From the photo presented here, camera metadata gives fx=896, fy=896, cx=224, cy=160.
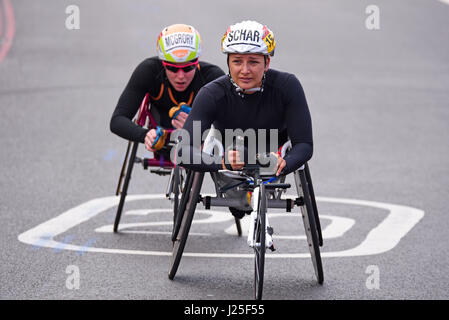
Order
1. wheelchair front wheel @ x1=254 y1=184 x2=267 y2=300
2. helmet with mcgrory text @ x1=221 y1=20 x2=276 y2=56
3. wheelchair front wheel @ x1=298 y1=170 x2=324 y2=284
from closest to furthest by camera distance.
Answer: wheelchair front wheel @ x1=254 y1=184 x2=267 y2=300, helmet with mcgrory text @ x1=221 y1=20 x2=276 y2=56, wheelchair front wheel @ x1=298 y1=170 x2=324 y2=284

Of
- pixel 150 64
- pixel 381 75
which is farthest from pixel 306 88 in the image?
pixel 150 64

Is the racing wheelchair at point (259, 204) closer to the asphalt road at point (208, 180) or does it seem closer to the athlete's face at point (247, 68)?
the asphalt road at point (208, 180)

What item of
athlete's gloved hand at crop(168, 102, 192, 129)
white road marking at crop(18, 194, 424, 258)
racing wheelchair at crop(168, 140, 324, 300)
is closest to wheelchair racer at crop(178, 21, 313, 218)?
racing wheelchair at crop(168, 140, 324, 300)

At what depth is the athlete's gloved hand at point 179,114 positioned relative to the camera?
7.33m

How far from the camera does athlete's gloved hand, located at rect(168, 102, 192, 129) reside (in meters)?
7.33

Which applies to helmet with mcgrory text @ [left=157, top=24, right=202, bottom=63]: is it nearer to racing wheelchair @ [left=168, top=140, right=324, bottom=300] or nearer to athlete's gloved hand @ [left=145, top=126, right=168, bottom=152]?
athlete's gloved hand @ [left=145, top=126, right=168, bottom=152]

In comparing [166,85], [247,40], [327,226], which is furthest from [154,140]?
[327,226]

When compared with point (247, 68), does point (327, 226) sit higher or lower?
lower

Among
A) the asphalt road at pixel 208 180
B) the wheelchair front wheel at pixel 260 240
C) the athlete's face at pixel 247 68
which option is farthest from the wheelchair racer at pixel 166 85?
the wheelchair front wheel at pixel 260 240

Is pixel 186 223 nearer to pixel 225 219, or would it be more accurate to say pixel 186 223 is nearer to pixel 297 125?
pixel 297 125

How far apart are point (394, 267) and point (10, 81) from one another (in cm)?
1091

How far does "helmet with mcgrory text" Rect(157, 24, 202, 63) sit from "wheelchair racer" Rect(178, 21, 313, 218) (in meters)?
1.09

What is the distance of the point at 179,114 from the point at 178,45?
564 mm

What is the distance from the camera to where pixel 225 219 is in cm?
868
